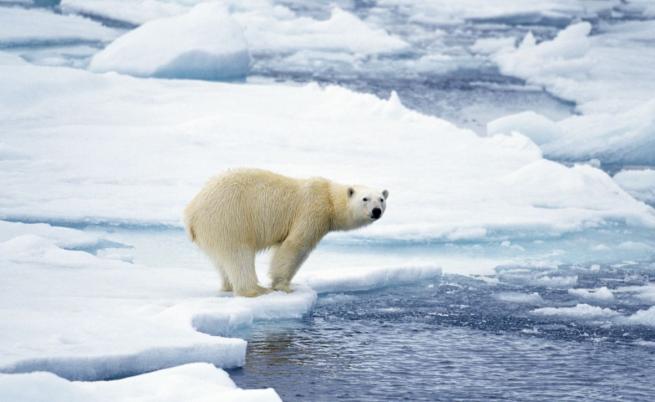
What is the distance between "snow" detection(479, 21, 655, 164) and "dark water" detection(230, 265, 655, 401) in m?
5.42

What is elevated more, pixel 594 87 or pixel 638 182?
pixel 594 87

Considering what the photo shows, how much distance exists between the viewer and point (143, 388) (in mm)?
4512

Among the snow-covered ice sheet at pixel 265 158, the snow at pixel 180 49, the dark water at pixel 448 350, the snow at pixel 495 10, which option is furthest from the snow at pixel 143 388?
the snow at pixel 495 10

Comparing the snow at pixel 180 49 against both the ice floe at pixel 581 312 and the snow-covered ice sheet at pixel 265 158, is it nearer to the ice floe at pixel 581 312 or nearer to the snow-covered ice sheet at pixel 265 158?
the snow-covered ice sheet at pixel 265 158

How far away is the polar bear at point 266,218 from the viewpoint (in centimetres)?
621

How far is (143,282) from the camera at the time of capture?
Result: 639cm

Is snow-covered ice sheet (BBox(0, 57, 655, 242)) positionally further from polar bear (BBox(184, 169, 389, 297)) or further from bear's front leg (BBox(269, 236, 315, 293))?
bear's front leg (BBox(269, 236, 315, 293))

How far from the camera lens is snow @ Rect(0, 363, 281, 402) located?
164 inches

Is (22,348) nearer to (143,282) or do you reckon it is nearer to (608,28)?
(143,282)

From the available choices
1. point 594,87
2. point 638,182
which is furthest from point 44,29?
point 638,182

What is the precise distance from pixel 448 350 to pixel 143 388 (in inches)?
77.3

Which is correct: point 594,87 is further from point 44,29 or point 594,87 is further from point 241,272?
point 241,272

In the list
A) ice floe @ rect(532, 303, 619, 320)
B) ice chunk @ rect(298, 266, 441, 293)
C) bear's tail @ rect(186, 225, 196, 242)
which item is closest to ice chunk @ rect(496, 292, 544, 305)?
ice floe @ rect(532, 303, 619, 320)

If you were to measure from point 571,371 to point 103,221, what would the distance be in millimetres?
4051
